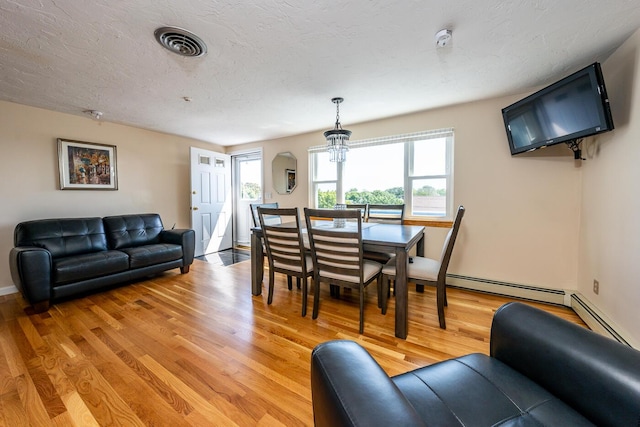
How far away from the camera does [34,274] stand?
7.66 ft

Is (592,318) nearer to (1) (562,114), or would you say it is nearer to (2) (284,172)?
(1) (562,114)

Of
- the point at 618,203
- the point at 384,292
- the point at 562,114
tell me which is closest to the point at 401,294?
the point at 384,292

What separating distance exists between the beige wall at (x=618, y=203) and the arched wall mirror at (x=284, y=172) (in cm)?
363

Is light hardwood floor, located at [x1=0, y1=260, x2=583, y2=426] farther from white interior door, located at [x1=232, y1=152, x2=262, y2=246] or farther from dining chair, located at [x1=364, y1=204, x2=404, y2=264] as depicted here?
white interior door, located at [x1=232, y1=152, x2=262, y2=246]

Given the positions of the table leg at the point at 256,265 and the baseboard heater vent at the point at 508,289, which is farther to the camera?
the table leg at the point at 256,265

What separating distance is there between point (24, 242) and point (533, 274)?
546cm

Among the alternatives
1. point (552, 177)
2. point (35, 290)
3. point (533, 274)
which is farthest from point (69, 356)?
point (552, 177)

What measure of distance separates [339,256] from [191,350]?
4.16 ft

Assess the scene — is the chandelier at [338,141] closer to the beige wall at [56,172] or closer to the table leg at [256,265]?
the table leg at [256,265]

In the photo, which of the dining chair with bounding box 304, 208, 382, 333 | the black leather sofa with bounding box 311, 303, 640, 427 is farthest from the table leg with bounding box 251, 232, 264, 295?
the black leather sofa with bounding box 311, 303, 640, 427

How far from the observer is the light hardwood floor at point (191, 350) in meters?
1.30

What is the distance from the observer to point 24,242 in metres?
2.71

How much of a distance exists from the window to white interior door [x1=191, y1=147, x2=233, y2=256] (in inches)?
78.4

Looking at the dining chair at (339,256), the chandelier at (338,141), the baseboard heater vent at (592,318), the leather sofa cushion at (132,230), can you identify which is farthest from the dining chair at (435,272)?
the leather sofa cushion at (132,230)
